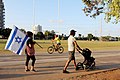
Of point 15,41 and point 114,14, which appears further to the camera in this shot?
point 15,41

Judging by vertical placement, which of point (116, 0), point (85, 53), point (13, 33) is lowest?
point (85, 53)

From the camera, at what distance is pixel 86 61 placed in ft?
43.7

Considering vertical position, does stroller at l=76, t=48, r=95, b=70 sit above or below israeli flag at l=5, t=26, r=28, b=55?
below

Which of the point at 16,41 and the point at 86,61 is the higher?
the point at 16,41

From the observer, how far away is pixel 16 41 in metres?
13.3

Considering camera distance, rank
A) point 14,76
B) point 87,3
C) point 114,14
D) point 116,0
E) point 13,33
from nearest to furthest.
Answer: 1. point 116,0
2. point 114,14
3. point 14,76
4. point 87,3
5. point 13,33

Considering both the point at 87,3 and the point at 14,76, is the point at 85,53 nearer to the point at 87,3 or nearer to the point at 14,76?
the point at 87,3

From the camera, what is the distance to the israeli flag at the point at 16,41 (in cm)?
1318

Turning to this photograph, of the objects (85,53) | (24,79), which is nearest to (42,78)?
(24,79)

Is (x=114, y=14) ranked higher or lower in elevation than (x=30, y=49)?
higher

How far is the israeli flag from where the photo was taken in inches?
519

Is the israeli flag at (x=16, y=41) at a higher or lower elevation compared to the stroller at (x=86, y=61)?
higher

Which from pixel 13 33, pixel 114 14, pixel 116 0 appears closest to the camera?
pixel 116 0

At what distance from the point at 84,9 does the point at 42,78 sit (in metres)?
3.51
